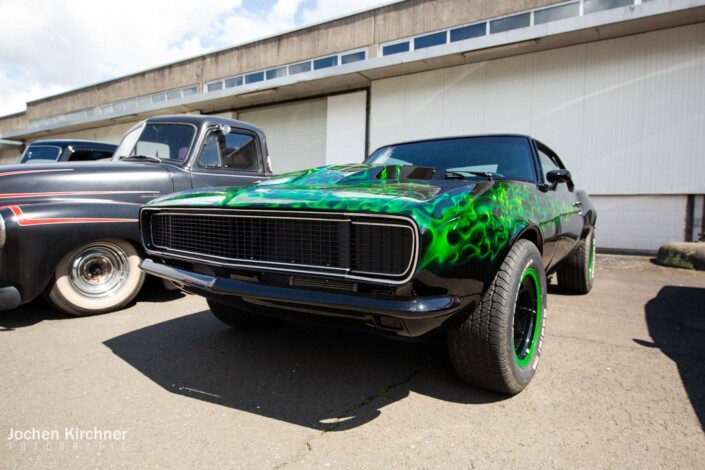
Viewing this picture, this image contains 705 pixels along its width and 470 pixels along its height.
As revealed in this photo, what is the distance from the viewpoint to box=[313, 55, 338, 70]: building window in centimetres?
1417

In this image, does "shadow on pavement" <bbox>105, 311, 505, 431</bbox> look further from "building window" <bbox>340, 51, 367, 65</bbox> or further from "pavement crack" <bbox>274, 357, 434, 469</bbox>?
"building window" <bbox>340, 51, 367, 65</bbox>

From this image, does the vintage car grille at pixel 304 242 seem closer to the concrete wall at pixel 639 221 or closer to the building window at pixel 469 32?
the concrete wall at pixel 639 221

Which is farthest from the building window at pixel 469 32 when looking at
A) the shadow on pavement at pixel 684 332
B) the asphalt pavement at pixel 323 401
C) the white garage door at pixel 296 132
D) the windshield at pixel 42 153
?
the asphalt pavement at pixel 323 401

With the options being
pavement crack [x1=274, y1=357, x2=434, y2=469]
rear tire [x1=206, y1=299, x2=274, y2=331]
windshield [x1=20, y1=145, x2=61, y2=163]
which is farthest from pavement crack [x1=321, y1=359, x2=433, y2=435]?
windshield [x1=20, y1=145, x2=61, y2=163]

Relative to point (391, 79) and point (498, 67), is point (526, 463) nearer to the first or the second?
point (498, 67)

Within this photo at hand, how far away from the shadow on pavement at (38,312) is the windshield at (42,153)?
3032 millimetres

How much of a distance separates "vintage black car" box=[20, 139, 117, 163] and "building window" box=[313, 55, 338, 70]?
371 inches

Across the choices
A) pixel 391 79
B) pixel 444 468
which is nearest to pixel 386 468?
pixel 444 468

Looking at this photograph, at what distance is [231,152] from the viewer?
14.6 feet

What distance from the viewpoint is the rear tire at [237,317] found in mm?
2932

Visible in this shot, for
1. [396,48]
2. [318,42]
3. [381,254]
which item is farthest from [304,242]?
[318,42]

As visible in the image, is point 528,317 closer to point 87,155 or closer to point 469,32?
point 87,155

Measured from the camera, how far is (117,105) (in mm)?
21922

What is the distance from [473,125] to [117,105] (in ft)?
66.6
